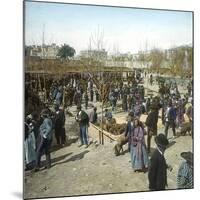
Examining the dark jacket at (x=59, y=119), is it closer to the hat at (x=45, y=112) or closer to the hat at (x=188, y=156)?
the hat at (x=45, y=112)

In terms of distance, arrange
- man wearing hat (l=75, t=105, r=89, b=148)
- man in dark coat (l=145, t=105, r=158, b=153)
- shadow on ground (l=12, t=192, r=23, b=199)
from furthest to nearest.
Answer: man in dark coat (l=145, t=105, r=158, b=153), man wearing hat (l=75, t=105, r=89, b=148), shadow on ground (l=12, t=192, r=23, b=199)

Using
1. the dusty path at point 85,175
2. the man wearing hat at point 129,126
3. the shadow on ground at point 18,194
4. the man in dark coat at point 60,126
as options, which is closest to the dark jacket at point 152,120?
the man wearing hat at point 129,126

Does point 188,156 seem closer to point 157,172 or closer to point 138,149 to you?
point 157,172

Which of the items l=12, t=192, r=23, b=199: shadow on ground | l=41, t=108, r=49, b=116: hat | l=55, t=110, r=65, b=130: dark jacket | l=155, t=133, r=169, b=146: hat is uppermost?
l=41, t=108, r=49, b=116: hat

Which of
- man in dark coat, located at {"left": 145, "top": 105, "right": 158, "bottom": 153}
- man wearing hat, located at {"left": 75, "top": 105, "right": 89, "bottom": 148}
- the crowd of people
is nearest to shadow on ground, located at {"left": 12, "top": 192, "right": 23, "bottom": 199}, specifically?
the crowd of people

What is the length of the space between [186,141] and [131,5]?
3.20 feet

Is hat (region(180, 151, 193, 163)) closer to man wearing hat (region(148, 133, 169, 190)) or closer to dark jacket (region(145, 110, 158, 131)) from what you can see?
man wearing hat (region(148, 133, 169, 190))

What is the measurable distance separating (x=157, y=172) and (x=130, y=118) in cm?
40

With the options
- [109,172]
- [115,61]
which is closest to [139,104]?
[115,61]

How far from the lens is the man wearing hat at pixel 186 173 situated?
236cm

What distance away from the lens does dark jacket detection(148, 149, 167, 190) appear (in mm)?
2305

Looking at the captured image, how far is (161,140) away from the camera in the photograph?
2332 mm

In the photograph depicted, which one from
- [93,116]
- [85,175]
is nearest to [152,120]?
[93,116]

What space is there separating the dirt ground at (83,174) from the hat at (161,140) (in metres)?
0.04
